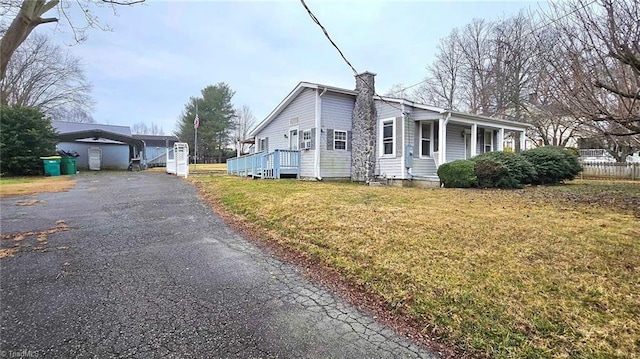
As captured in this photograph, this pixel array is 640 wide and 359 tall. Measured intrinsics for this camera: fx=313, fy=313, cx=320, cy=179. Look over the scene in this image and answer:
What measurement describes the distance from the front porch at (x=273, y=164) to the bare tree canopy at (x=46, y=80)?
25278 mm

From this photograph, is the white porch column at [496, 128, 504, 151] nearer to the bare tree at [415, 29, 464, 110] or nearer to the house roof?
the house roof

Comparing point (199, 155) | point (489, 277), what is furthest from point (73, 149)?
point (489, 277)

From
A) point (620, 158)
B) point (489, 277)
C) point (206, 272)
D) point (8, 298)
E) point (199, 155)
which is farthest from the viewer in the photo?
point (199, 155)

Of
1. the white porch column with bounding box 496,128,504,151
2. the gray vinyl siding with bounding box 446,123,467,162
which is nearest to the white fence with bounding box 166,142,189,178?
the gray vinyl siding with bounding box 446,123,467,162

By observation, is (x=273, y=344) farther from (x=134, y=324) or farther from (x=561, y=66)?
(x=561, y=66)

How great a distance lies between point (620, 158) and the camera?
24875 millimetres

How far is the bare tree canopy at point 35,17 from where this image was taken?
415 centimetres

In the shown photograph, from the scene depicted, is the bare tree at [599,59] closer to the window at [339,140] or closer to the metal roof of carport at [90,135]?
the window at [339,140]

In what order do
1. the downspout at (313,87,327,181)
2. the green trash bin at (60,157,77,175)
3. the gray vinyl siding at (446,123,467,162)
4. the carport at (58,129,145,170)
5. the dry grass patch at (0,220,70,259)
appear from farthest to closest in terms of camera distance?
the carport at (58,129,145,170), the green trash bin at (60,157,77,175), the gray vinyl siding at (446,123,467,162), the downspout at (313,87,327,181), the dry grass patch at (0,220,70,259)

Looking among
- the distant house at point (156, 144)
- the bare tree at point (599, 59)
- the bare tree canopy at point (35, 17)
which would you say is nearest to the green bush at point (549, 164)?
the bare tree at point (599, 59)

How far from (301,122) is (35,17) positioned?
1114cm

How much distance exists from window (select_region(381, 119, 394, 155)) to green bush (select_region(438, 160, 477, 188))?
99.7 inches

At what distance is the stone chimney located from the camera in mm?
13930

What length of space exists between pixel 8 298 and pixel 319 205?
5008mm
